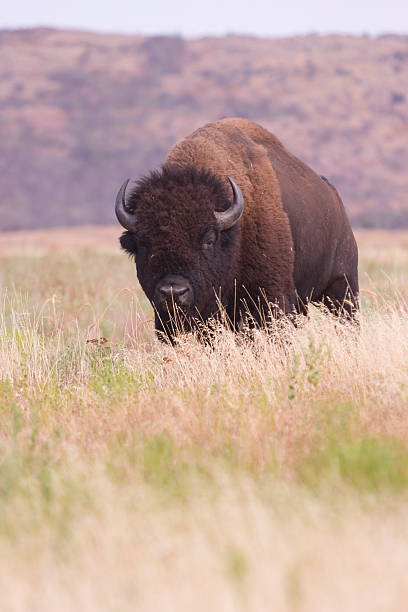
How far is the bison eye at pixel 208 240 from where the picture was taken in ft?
21.9

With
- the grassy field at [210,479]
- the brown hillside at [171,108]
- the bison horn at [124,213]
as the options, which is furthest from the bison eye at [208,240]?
the brown hillside at [171,108]

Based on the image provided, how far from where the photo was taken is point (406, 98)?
248ft

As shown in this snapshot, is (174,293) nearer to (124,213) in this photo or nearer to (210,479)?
(124,213)

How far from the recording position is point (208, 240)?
6699 mm

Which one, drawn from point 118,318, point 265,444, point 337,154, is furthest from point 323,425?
point 337,154

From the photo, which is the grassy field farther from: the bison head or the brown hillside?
the brown hillside

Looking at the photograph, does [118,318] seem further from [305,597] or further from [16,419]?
[305,597]

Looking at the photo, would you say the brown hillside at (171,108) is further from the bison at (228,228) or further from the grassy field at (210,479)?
the grassy field at (210,479)

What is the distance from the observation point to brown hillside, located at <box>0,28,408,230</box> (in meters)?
69.2

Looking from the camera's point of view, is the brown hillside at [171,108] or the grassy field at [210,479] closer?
the grassy field at [210,479]

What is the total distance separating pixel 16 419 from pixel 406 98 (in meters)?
75.6

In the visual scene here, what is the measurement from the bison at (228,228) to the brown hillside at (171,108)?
2115 inches

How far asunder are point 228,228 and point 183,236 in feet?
1.74

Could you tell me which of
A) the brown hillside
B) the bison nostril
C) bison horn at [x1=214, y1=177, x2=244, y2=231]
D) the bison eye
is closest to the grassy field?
Result: the bison nostril
